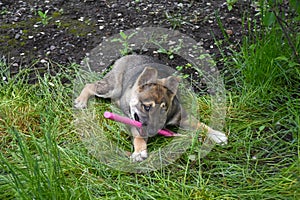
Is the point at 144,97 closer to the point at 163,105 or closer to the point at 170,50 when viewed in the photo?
the point at 163,105

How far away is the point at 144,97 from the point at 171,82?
0.29 meters

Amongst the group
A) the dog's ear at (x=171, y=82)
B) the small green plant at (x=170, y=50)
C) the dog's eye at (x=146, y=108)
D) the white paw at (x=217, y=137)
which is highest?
the dog's ear at (x=171, y=82)

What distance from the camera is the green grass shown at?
339 cm

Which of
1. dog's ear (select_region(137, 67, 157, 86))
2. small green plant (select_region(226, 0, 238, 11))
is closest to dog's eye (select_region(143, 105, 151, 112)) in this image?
dog's ear (select_region(137, 67, 157, 86))

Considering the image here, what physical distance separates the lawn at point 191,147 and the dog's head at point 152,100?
0.76ft

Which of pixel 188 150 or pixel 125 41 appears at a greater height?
pixel 125 41

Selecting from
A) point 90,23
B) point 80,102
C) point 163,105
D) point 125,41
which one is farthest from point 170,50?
point 163,105

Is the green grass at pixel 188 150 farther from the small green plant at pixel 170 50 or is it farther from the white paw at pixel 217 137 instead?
the small green plant at pixel 170 50

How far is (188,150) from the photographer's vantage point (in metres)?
4.07

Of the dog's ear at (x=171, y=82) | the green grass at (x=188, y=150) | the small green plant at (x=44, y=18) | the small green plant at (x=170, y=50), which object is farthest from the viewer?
the small green plant at (x=44, y=18)

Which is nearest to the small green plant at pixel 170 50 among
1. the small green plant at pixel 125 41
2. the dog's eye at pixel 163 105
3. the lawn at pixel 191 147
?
the small green plant at pixel 125 41

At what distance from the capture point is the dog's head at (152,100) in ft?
13.3

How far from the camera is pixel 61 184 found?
3.29 metres

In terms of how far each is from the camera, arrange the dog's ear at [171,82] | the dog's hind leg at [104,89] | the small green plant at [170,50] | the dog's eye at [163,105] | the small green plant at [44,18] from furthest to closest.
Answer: the small green plant at [44,18] → the small green plant at [170,50] → the dog's hind leg at [104,89] → the dog's ear at [171,82] → the dog's eye at [163,105]
